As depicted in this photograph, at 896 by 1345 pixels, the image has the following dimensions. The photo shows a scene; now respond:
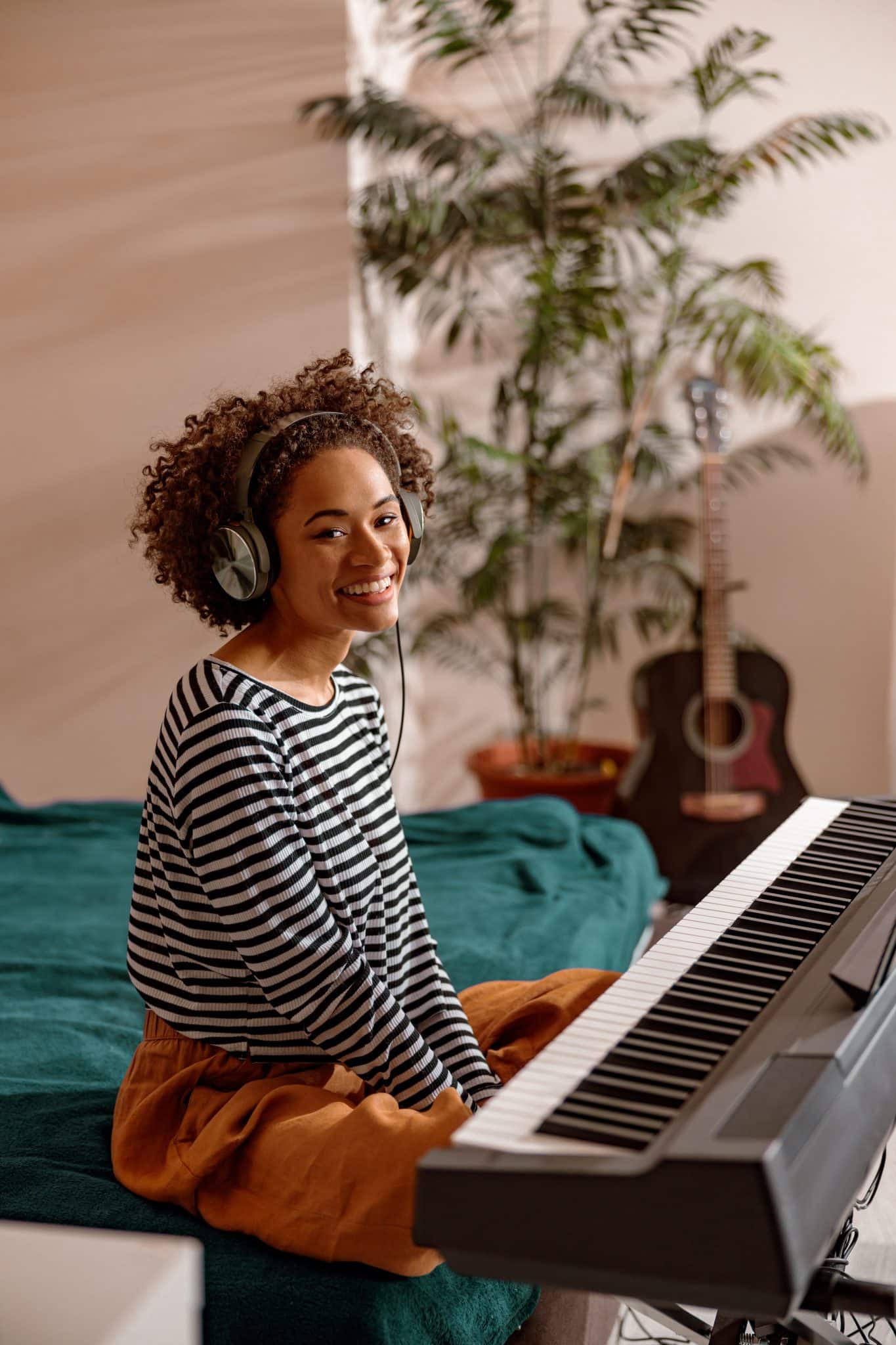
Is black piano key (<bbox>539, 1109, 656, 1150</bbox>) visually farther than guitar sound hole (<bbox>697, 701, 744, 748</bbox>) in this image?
No

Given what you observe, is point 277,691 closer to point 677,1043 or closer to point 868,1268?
point 677,1043

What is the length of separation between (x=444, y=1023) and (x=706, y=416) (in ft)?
8.03

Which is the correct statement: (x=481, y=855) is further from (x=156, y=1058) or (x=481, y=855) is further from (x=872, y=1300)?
(x=872, y=1300)

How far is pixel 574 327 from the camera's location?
350 centimetres

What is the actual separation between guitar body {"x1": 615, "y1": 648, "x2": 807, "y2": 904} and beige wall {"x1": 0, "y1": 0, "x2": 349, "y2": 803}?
4.36 ft

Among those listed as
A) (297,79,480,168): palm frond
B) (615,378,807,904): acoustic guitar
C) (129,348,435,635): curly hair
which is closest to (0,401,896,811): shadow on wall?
(615,378,807,904): acoustic guitar

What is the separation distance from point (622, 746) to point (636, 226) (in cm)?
155

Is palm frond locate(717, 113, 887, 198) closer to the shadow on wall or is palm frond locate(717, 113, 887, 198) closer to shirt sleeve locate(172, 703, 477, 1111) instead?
the shadow on wall

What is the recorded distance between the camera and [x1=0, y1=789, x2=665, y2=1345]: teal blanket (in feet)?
3.77

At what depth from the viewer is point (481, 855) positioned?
8.83 feet

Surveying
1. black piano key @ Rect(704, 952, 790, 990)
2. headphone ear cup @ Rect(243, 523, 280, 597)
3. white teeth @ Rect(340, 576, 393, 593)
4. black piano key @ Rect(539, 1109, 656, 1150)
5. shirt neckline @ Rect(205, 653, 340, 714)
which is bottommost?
black piano key @ Rect(704, 952, 790, 990)

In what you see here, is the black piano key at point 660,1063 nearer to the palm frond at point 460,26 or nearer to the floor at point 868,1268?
the floor at point 868,1268

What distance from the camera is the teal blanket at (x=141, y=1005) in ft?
3.77

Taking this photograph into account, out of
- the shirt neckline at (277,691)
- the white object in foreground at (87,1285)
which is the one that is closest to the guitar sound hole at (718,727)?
the shirt neckline at (277,691)
